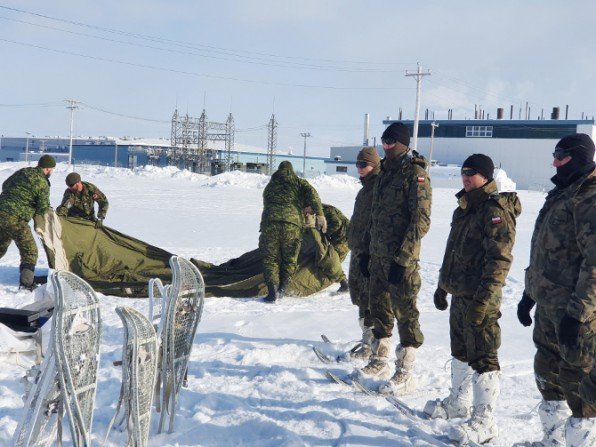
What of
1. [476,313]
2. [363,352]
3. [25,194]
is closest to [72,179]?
[25,194]

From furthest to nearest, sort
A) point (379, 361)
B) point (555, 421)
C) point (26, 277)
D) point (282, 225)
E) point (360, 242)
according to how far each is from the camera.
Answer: point (26, 277), point (282, 225), point (360, 242), point (379, 361), point (555, 421)

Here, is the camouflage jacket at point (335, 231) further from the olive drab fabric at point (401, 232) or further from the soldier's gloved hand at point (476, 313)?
the soldier's gloved hand at point (476, 313)

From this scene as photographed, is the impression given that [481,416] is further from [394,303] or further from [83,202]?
[83,202]

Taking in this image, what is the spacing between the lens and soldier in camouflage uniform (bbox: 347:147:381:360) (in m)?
A: 5.16

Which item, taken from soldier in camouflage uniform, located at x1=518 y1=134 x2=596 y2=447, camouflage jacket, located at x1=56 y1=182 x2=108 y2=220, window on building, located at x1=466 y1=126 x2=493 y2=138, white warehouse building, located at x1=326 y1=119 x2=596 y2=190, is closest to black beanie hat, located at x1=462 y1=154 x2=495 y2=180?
soldier in camouflage uniform, located at x1=518 y1=134 x2=596 y2=447

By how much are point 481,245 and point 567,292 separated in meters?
0.80

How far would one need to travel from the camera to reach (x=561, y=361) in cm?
297

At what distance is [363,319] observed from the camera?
5.24 m

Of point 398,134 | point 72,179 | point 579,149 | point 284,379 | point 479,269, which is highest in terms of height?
point 398,134

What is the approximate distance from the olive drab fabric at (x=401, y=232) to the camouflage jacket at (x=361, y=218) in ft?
2.05

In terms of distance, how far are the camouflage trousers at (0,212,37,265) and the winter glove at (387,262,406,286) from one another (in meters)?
5.13

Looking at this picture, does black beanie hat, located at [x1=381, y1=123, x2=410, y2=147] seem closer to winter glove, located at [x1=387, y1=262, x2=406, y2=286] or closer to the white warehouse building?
winter glove, located at [x1=387, y1=262, x2=406, y2=286]

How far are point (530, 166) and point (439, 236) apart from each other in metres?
42.2

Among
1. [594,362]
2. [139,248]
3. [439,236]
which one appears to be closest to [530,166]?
[439,236]
